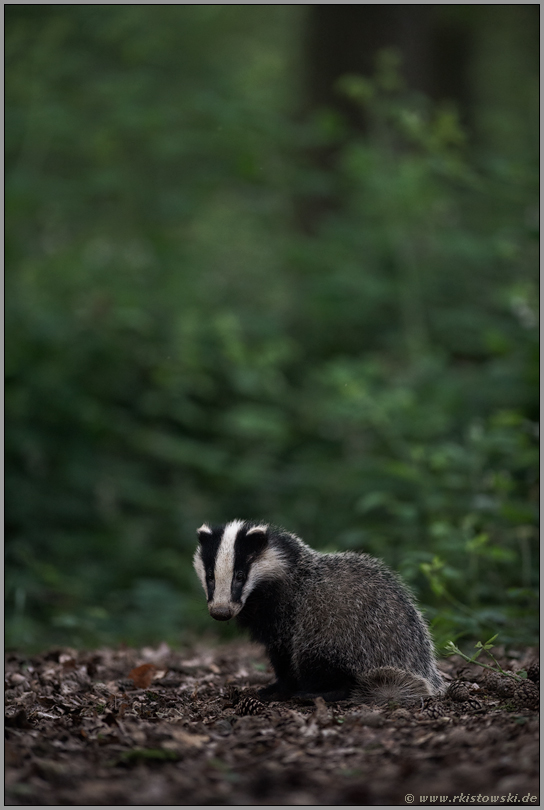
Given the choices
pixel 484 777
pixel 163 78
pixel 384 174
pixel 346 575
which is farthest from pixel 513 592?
pixel 163 78

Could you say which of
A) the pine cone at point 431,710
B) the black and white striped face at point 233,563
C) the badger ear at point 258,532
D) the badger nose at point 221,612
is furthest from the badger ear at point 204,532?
the pine cone at point 431,710

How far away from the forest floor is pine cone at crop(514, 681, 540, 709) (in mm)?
11

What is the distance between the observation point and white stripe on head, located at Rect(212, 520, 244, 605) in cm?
476

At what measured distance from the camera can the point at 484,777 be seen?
3.07 metres

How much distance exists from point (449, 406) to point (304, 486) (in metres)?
1.80

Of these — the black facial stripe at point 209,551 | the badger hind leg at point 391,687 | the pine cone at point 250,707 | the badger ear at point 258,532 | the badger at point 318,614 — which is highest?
the badger ear at point 258,532

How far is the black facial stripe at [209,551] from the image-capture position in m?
4.90

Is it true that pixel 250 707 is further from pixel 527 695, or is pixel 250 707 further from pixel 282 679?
pixel 527 695

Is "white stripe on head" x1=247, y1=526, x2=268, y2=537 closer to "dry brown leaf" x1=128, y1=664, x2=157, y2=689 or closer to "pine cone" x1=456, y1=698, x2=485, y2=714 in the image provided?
"dry brown leaf" x1=128, y1=664, x2=157, y2=689

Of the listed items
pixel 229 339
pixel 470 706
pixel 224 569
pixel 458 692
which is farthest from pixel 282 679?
pixel 229 339

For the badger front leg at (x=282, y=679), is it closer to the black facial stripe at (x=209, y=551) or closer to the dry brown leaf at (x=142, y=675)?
the black facial stripe at (x=209, y=551)

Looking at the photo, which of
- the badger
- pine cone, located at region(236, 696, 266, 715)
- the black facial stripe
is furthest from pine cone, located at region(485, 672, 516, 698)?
the black facial stripe

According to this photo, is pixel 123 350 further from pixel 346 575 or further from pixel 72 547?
pixel 346 575

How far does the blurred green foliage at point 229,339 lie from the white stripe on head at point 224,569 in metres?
1.33
